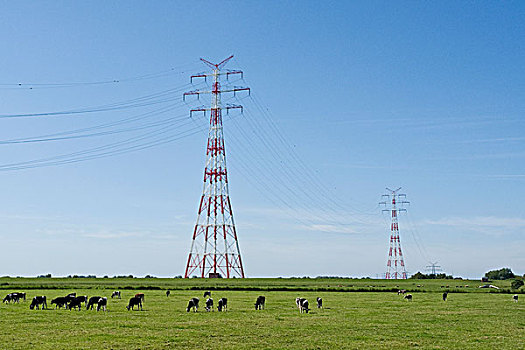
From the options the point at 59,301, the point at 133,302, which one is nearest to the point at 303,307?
the point at 133,302

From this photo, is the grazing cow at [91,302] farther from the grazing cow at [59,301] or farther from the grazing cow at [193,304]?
the grazing cow at [193,304]

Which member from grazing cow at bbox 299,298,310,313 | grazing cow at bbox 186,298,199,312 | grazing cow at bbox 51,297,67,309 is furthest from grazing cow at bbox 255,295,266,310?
grazing cow at bbox 51,297,67,309

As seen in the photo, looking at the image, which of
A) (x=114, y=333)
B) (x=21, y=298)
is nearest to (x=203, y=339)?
(x=114, y=333)

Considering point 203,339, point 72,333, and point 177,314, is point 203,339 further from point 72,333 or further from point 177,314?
point 177,314

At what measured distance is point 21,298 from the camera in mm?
59125

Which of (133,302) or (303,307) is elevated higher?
(133,302)

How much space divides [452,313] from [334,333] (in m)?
18.4

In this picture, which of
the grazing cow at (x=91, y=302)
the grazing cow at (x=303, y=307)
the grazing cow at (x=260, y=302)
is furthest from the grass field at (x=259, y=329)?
the grazing cow at (x=91, y=302)

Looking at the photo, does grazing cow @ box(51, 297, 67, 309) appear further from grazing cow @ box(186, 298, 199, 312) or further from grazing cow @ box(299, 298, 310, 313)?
grazing cow @ box(299, 298, 310, 313)

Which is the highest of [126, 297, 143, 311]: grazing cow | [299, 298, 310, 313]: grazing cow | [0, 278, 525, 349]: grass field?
[126, 297, 143, 311]: grazing cow

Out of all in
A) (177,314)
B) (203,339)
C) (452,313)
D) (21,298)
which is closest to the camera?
(203,339)

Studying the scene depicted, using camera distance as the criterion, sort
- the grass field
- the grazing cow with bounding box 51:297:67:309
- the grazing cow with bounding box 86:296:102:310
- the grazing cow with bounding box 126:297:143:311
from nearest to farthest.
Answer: the grass field
the grazing cow with bounding box 126:297:143:311
the grazing cow with bounding box 86:296:102:310
the grazing cow with bounding box 51:297:67:309

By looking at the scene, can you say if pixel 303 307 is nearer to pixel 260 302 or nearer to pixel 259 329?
pixel 260 302

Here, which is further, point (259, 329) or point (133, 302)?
point (133, 302)
